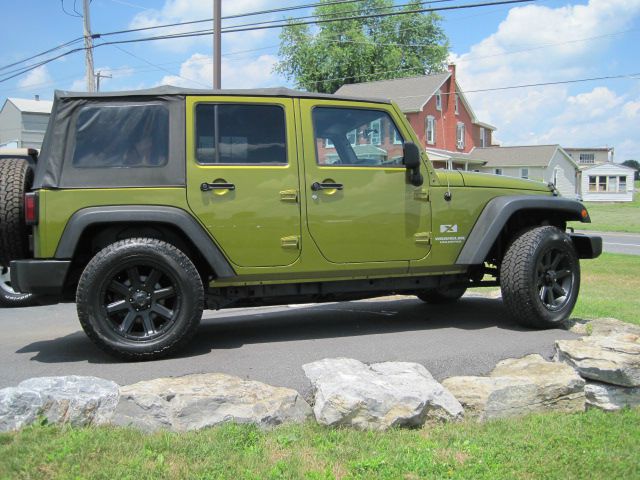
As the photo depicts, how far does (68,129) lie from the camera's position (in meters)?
4.60

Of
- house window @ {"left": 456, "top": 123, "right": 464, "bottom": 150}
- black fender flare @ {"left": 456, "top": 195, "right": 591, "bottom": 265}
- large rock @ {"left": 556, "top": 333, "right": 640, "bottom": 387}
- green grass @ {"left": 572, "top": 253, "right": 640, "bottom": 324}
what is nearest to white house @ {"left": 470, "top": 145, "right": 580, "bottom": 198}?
house window @ {"left": 456, "top": 123, "right": 464, "bottom": 150}

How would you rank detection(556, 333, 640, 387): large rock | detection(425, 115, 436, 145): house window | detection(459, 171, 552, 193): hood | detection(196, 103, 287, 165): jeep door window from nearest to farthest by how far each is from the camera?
detection(556, 333, 640, 387): large rock → detection(196, 103, 287, 165): jeep door window → detection(459, 171, 552, 193): hood → detection(425, 115, 436, 145): house window

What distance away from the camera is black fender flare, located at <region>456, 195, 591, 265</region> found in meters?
5.33

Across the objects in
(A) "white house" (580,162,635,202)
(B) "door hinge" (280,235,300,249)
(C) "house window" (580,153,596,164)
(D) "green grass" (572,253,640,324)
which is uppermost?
(C) "house window" (580,153,596,164)

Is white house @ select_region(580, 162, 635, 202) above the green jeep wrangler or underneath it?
above

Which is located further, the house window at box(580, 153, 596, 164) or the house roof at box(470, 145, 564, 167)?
the house window at box(580, 153, 596, 164)

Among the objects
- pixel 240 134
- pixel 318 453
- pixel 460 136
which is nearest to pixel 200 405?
pixel 318 453

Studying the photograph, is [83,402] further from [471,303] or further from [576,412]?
[471,303]

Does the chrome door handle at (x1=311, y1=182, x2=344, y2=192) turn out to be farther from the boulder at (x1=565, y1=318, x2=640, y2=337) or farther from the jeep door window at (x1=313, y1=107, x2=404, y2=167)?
the boulder at (x1=565, y1=318, x2=640, y2=337)

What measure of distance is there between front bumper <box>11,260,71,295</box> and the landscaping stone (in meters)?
3.58

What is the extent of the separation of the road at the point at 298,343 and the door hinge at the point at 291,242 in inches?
30.3

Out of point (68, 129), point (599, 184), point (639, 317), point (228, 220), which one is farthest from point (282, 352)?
point (599, 184)

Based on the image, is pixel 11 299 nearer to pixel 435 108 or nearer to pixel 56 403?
pixel 56 403

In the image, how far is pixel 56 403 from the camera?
341 centimetres
